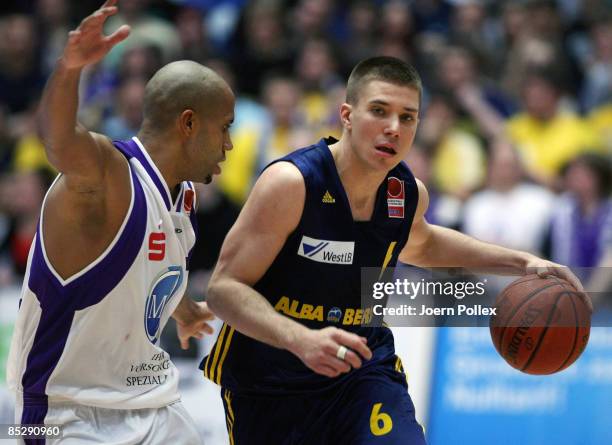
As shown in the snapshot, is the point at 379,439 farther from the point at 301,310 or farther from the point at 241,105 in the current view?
the point at 241,105

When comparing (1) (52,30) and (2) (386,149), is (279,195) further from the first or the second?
(1) (52,30)

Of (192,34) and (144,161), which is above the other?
(192,34)

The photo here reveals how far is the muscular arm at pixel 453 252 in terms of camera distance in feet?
15.2

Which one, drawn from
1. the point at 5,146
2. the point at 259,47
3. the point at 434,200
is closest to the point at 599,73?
the point at 434,200

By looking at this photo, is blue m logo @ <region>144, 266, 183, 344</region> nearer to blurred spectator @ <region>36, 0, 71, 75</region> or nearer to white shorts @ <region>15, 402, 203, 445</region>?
white shorts @ <region>15, 402, 203, 445</region>

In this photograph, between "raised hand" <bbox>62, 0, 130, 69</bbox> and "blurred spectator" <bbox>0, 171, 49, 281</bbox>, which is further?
"blurred spectator" <bbox>0, 171, 49, 281</bbox>

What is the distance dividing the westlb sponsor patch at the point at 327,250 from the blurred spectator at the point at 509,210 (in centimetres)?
392

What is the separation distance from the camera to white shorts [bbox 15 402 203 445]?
368 centimetres

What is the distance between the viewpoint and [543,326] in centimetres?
420

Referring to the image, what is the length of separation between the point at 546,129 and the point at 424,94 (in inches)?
51.8

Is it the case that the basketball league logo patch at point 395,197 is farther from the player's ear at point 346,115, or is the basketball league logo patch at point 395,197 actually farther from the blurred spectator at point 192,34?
the blurred spectator at point 192,34

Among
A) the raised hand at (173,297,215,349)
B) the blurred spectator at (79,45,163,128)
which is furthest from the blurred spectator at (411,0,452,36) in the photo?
the raised hand at (173,297,215,349)

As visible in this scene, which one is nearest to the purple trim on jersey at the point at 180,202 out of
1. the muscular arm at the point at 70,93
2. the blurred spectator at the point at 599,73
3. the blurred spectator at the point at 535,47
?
the muscular arm at the point at 70,93

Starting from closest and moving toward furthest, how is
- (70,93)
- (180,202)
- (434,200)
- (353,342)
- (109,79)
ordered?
(70,93)
(353,342)
(180,202)
(434,200)
(109,79)
